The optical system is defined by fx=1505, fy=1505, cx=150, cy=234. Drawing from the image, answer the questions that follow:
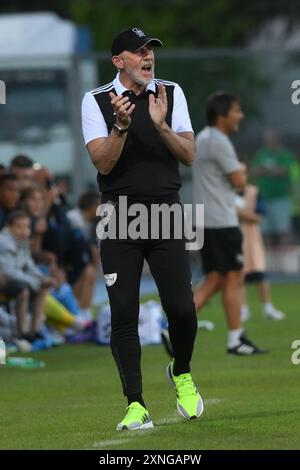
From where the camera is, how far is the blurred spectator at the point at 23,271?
593 inches

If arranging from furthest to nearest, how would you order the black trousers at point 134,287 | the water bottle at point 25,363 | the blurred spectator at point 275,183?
the blurred spectator at point 275,183, the water bottle at point 25,363, the black trousers at point 134,287

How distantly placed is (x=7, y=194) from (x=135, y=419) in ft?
23.6

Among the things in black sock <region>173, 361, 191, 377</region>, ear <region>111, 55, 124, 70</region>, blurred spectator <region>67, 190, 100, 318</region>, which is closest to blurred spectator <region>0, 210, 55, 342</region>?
blurred spectator <region>67, 190, 100, 318</region>

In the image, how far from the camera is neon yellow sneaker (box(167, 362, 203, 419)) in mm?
9031

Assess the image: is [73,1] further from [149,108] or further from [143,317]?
[149,108]

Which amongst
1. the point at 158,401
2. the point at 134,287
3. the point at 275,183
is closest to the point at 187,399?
the point at 134,287

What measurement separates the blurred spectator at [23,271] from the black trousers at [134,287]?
6.19m

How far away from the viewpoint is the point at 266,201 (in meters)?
24.2

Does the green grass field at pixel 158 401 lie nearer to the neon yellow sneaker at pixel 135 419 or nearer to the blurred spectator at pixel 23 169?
the neon yellow sneaker at pixel 135 419

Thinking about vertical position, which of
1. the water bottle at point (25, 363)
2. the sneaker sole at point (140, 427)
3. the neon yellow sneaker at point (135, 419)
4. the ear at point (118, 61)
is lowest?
the water bottle at point (25, 363)

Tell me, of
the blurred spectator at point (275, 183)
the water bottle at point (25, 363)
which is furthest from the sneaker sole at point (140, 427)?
the blurred spectator at point (275, 183)

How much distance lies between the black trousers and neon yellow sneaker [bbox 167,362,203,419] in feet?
1.17

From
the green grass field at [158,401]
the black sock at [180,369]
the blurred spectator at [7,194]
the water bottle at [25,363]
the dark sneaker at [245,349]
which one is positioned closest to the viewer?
the green grass field at [158,401]
